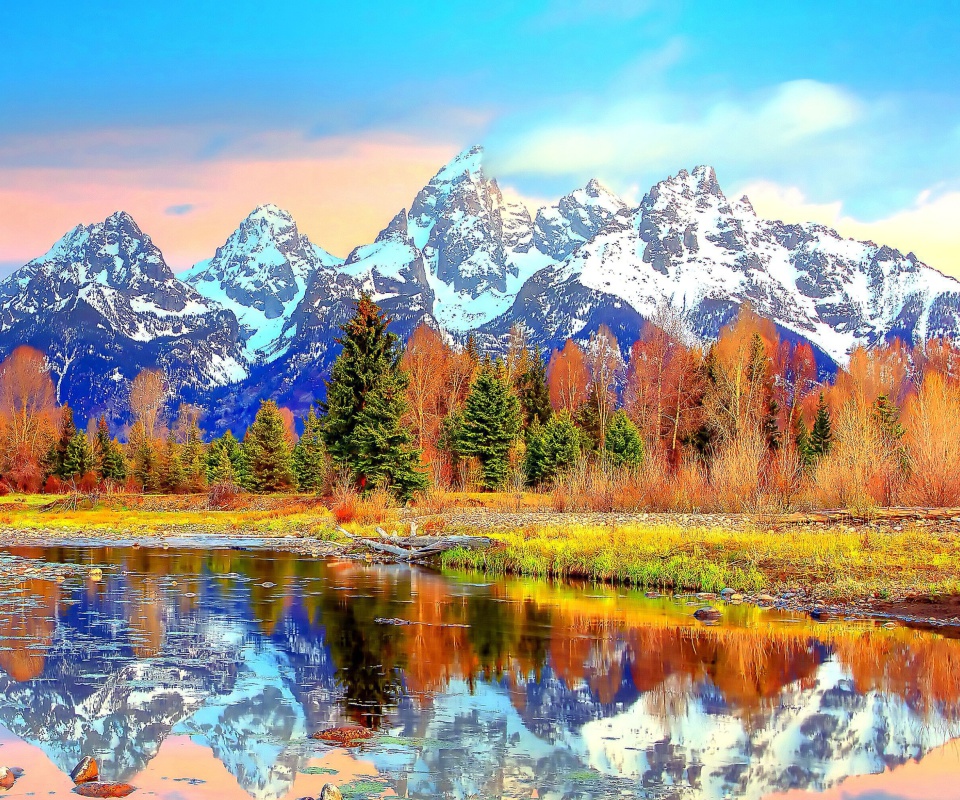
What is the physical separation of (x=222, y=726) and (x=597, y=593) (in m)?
12.3

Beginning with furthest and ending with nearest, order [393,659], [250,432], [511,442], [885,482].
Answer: [250,432], [511,442], [885,482], [393,659]

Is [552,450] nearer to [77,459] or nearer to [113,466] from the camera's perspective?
[113,466]

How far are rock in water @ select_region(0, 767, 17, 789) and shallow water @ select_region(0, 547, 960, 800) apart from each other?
14cm

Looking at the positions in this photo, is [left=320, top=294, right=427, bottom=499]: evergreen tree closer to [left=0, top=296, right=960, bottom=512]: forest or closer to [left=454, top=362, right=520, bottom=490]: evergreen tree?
[left=0, top=296, right=960, bottom=512]: forest

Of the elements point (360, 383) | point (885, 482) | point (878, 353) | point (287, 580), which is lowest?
point (287, 580)

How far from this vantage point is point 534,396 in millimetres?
73375

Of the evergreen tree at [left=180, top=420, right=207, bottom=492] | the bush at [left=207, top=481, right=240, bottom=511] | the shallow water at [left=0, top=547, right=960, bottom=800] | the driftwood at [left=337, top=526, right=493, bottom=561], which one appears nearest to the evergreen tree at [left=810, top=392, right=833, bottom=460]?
the bush at [left=207, top=481, right=240, bottom=511]

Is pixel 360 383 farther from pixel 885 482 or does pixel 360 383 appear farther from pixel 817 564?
pixel 817 564

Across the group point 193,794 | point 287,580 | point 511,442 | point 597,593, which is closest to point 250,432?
point 511,442

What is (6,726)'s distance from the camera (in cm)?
1121

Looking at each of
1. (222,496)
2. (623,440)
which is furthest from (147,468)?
(623,440)

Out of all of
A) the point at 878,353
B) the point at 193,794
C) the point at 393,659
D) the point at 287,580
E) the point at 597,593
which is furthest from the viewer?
the point at 878,353

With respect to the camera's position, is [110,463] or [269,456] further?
[110,463]

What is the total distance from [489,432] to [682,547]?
34.6 meters
